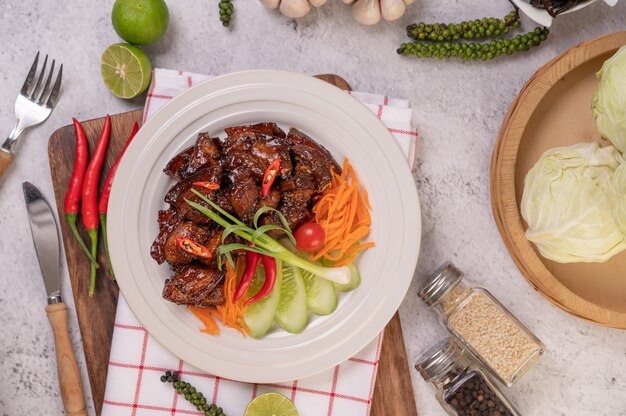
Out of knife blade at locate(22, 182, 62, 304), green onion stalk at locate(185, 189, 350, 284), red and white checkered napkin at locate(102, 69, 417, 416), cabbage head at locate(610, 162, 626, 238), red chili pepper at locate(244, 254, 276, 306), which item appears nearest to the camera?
cabbage head at locate(610, 162, 626, 238)

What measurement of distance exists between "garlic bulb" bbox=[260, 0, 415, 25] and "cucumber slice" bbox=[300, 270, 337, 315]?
4.59 feet

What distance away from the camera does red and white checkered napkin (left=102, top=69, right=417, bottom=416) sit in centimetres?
334

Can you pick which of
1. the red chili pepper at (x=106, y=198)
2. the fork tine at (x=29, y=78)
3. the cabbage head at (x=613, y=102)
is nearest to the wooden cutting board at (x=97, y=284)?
the red chili pepper at (x=106, y=198)

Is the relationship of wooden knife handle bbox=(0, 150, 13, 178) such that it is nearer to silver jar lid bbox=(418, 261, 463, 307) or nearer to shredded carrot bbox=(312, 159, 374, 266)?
shredded carrot bbox=(312, 159, 374, 266)

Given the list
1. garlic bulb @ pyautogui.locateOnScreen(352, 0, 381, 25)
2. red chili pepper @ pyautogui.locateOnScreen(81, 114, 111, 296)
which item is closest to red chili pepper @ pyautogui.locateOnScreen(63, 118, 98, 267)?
red chili pepper @ pyautogui.locateOnScreen(81, 114, 111, 296)

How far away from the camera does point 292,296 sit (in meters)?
3.21

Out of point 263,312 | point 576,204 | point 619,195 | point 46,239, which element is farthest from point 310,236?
point 46,239

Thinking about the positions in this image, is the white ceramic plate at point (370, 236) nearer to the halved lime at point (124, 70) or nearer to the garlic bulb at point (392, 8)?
the halved lime at point (124, 70)

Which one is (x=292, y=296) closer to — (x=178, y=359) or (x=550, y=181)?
(x=178, y=359)

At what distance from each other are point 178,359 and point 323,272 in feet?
3.07

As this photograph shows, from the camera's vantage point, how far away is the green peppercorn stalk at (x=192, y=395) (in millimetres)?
3285

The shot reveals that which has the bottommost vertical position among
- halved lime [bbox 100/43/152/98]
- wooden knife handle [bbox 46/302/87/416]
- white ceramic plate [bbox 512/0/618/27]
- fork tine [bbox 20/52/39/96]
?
wooden knife handle [bbox 46/302/87/416]

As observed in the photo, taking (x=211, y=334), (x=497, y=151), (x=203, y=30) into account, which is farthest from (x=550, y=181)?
(x=203, y=30)

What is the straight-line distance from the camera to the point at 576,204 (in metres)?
3.03
